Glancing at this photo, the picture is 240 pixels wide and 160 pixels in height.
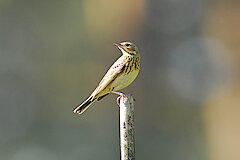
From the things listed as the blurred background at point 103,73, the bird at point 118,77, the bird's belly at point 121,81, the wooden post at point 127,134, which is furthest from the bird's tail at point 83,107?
the blurred background at point 103,73

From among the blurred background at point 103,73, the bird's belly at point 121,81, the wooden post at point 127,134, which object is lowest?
the wooden post at point 127,134

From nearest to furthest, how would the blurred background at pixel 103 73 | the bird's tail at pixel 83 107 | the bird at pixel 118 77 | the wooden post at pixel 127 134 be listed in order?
the wooden post at pixel 127 134 → the bird's tail at pixel 83 107 → the bird at pixel 118 77 → the blurred background at pixel 103 73

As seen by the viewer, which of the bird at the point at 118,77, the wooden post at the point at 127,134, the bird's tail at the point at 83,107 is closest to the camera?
the wooden post at the point at 127,134

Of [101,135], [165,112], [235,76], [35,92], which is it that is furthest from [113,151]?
[235,76]

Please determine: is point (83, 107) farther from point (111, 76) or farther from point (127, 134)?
point (127, 134)

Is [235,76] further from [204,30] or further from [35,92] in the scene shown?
[35,92]

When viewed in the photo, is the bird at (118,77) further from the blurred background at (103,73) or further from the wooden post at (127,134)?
the blurred background at (103,73)

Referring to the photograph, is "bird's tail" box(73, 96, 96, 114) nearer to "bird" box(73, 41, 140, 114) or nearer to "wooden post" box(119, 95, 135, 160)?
"bird" box(73, 41, 140, 114)

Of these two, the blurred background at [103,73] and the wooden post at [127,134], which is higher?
the blurred background at [103,73]
